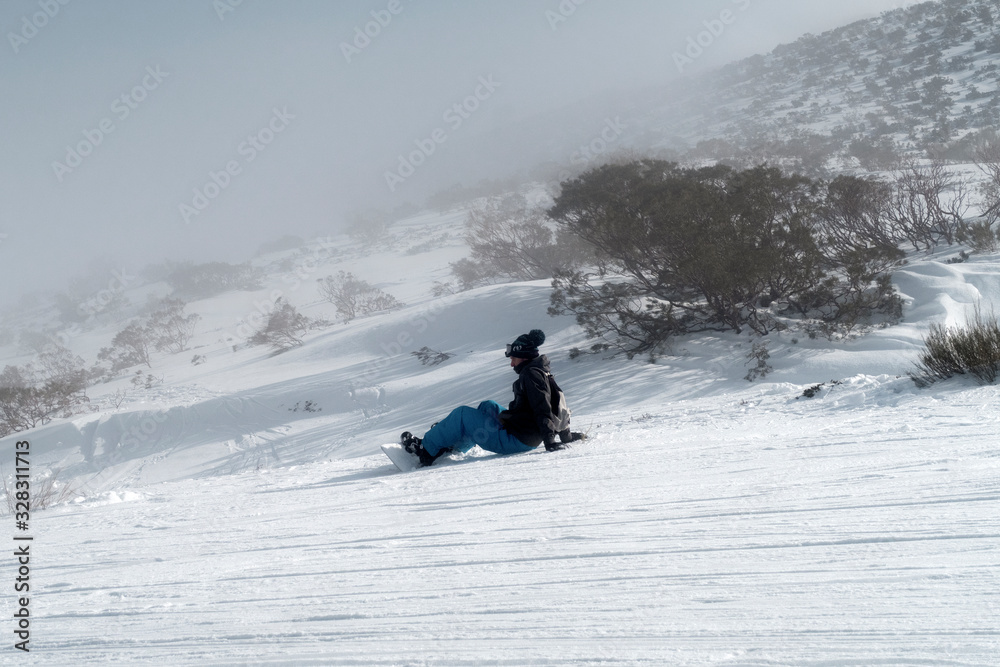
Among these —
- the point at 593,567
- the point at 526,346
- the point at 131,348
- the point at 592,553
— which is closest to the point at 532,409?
the point at 526,346

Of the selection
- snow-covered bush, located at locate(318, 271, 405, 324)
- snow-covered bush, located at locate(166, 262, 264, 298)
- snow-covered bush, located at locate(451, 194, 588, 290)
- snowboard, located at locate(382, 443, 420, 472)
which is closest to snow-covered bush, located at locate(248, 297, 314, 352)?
snow-covered bush, located at locate(318, 271, 405, 324)

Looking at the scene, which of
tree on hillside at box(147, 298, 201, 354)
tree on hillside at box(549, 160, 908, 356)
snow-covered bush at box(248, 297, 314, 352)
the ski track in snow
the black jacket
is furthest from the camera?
tree on hillside at box(147, 298, 201, 354)

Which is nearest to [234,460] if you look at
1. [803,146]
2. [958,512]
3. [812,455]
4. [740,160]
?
[812,455]

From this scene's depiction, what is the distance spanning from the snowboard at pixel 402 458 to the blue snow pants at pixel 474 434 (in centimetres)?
14

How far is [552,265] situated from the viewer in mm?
23812

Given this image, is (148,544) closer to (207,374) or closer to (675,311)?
(675,311)

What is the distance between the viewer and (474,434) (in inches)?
202

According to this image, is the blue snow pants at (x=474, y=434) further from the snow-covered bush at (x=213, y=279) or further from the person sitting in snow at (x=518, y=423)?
the snow-covered bush at (x=213, y=279)

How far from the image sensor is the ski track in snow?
1550mm

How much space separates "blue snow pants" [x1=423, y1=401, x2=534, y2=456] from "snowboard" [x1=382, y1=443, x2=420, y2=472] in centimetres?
14

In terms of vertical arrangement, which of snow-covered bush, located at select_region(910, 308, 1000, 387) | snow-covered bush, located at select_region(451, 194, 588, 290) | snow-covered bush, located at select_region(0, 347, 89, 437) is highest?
snow-covered bush, located at select_region(451, 194, 588, 290)

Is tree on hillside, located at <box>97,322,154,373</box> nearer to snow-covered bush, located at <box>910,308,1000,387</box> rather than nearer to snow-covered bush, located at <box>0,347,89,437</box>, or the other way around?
snow-covered bush, located at <box>0,347,89,437</box>

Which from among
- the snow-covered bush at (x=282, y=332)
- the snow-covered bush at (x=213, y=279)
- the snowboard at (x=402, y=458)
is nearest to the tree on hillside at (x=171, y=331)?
the snow-covered bush at (x=282, y=332)

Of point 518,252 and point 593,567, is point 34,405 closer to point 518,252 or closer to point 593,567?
point 518,252
